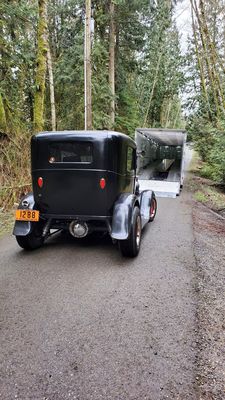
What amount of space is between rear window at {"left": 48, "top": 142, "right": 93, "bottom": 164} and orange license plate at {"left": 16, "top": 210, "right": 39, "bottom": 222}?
0.86 m

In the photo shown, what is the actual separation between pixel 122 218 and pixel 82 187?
2.53ft

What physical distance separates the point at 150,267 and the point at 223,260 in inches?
59.5

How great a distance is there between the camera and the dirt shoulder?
2.29 metres

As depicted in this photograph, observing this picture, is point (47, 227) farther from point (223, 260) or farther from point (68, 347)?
point (223, 260)

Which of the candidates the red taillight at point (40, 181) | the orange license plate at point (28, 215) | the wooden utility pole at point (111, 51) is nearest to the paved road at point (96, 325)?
the orange license plate at point (28, 215)

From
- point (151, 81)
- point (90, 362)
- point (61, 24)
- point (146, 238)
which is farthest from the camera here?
point (151, 81)

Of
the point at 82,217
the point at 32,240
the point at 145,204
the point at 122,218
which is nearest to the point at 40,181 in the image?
the point at 82,217

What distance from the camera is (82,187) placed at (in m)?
4.50

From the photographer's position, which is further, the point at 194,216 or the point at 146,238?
the point at 194,216

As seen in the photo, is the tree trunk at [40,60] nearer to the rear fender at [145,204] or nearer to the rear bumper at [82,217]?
the rear fender at [145,204]

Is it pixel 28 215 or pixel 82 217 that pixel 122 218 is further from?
pixel 28 215

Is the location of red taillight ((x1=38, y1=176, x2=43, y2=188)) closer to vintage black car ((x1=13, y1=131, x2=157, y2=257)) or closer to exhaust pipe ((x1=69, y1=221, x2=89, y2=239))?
vintage black car ((x1=13, y1=131, x2=157, y2=257))

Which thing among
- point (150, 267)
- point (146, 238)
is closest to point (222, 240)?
point (146, 238)

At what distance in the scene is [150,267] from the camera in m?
4.46
